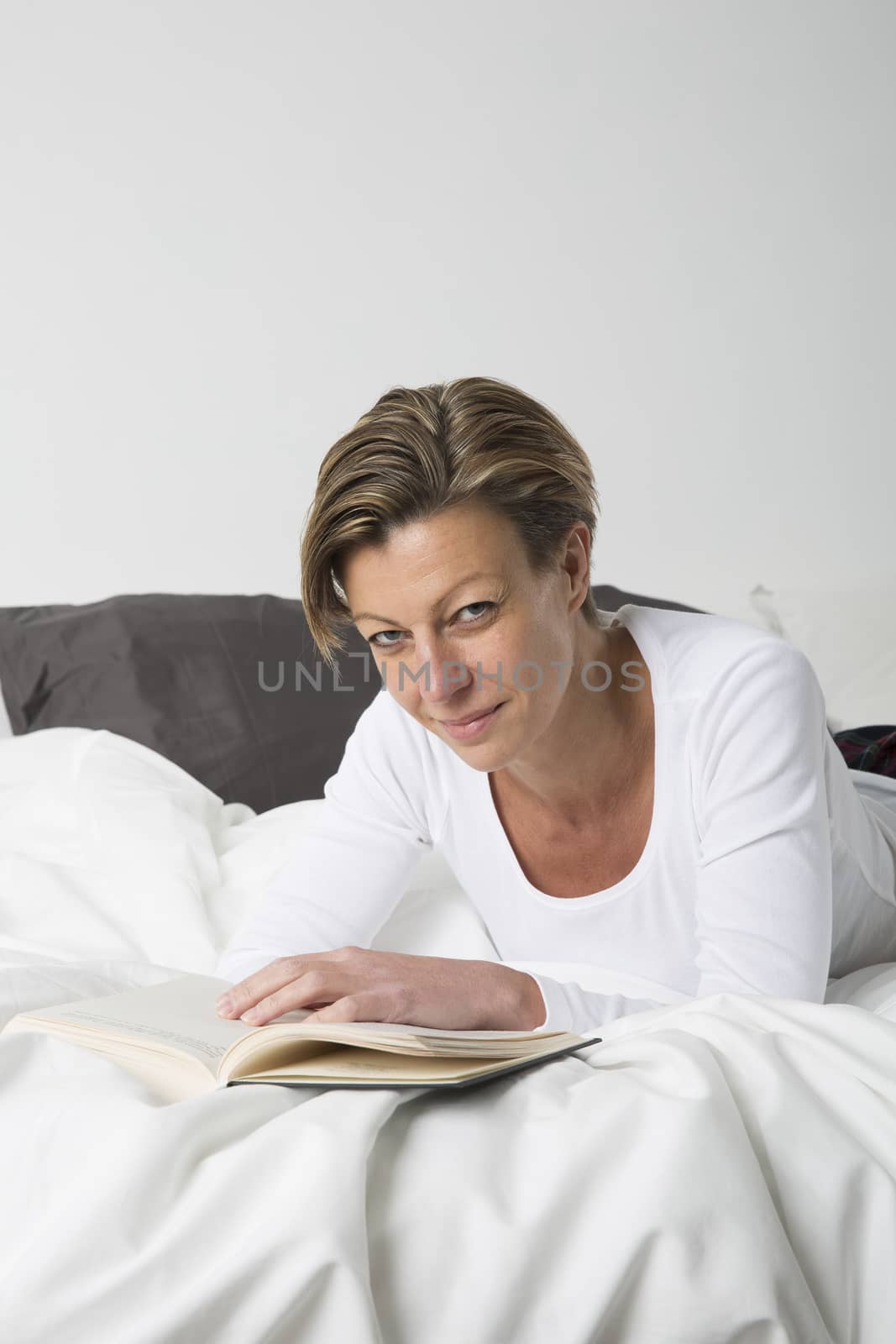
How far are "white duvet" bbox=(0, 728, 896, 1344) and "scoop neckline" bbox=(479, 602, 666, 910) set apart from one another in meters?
0.44

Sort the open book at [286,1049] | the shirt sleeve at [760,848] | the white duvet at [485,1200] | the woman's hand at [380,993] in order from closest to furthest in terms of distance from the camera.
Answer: the white duvet at [485,1200] → the open book at [286,1049] → the woman's hand at [380,993] → the shirt sleeve at [760,848]

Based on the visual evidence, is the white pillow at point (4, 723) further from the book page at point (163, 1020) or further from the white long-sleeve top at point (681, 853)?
the book page at point (163, 1020)

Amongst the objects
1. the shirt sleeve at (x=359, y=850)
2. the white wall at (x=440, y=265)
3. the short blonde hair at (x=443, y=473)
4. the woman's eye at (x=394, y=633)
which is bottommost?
the shirt sleeve at (x=359, y=850)

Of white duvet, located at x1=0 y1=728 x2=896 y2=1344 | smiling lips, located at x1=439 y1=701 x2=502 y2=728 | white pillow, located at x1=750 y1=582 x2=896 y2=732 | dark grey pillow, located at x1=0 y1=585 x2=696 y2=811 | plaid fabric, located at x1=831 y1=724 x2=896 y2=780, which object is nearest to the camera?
white duvet, located at x1=0 y1=728 x2=896 y2=1344

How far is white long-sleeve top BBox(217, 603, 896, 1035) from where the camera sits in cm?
121

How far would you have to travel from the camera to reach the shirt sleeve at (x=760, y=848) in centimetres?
119

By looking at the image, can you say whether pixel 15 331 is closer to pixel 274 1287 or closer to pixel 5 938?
pixel 5 938

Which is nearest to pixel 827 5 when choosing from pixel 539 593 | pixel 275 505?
pixel 275 505

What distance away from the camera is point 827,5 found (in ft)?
10.00

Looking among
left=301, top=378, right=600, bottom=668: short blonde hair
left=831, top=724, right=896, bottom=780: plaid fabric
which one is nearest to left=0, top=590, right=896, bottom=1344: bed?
left=301, top=378, right=600, bottom=668: short blonde hair

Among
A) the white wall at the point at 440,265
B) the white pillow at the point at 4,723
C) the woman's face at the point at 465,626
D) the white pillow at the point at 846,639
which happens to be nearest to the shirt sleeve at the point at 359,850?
the woman's face at the point at 465,626

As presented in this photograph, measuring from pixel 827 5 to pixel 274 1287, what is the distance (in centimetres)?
331

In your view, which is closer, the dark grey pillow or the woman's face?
the woman's face

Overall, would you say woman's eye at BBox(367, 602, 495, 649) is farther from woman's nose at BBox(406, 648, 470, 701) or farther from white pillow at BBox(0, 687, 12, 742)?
white pillow at BBox(0, 687, 12, 742)
